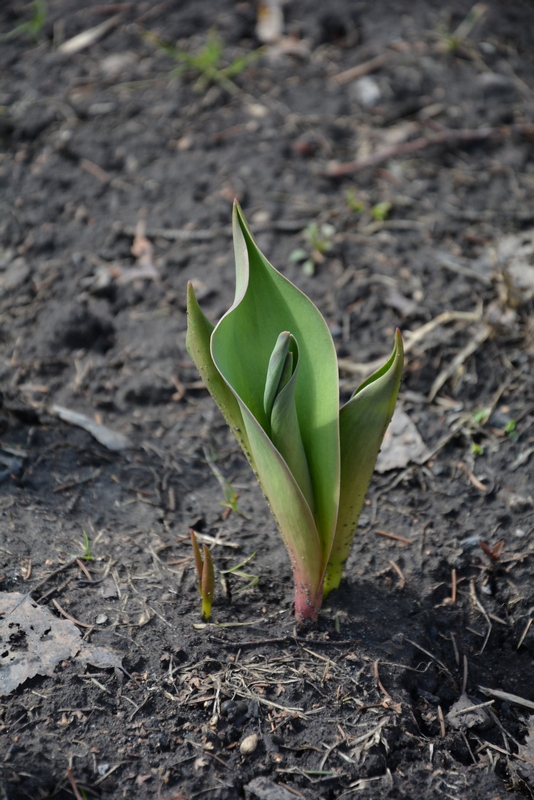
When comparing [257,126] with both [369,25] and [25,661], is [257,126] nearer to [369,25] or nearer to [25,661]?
[369,25]

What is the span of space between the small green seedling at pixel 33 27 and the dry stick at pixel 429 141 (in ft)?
6.18

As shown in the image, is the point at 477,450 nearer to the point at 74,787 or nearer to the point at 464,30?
the point at 74,787

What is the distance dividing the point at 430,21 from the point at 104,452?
2998 mm

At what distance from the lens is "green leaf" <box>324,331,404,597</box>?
4.13ft

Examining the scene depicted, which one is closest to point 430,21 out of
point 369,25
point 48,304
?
point 369,25

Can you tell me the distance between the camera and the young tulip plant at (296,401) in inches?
50.1

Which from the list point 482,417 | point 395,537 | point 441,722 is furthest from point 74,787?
point 482,417

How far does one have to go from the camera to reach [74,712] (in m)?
1.37

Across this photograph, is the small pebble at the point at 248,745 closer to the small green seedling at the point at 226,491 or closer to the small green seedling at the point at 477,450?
the small green seedling at the point at 226,491

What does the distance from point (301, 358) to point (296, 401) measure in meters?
0.09

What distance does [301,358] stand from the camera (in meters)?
1.36

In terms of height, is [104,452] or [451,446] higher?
[104,452]

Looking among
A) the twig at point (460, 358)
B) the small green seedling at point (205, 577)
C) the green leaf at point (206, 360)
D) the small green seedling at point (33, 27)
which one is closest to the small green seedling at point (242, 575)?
the small green seedling at point (205, 577)

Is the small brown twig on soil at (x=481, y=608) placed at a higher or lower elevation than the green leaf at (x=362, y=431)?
lower
